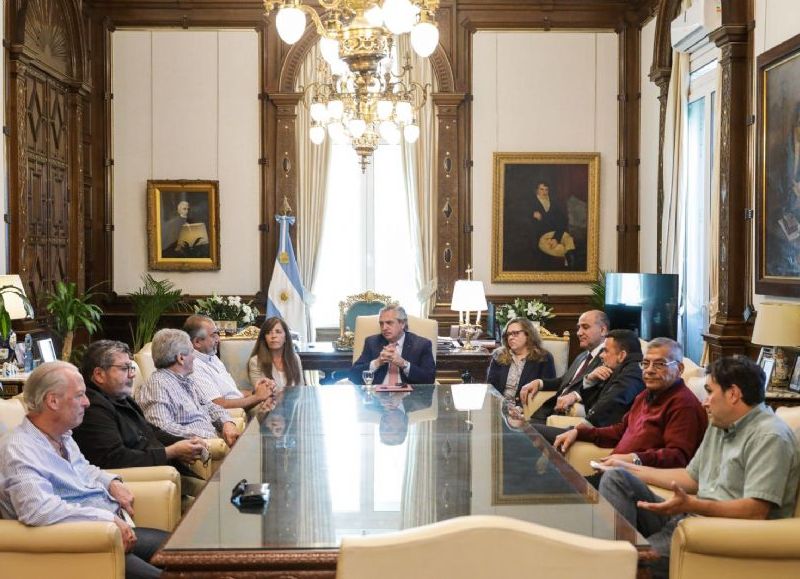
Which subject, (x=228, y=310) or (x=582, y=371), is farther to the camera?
(x=228, y=310)

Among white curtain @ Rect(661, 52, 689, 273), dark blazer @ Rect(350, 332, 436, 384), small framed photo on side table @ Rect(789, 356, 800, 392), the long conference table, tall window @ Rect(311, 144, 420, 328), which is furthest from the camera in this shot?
tall window @ Rect(311, 144, 420, 328)

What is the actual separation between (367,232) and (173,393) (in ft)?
21.0

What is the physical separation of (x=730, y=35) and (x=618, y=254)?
13.3 feet

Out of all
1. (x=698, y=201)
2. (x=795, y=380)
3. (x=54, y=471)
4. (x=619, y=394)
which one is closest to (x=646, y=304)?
(x=698, y=201)

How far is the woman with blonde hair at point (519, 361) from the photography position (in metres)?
7.58

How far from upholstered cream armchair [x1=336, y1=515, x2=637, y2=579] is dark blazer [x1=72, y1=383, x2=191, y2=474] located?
2.87 meters

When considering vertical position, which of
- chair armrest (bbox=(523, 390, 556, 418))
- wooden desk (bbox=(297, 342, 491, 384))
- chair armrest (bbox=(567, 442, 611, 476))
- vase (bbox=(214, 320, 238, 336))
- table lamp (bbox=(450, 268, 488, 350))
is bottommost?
chair armrest (bbox=(567, 442, 611, 476))

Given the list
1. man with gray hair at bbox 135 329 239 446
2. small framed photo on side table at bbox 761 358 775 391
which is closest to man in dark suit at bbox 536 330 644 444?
small framed photo on side table at bbox 761 358 775 391

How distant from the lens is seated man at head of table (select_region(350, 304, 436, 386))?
25.6ft

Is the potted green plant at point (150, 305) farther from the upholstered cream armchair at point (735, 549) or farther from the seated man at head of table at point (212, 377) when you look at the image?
the upholstered cream armchair at point (735, 549)

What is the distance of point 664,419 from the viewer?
17.0 ft

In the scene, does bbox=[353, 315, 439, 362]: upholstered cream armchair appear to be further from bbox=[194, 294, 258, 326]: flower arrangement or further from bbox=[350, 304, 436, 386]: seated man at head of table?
bbox=[194, 294, 258, 326]: flower arrangement

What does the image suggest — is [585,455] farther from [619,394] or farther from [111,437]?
[111,437]

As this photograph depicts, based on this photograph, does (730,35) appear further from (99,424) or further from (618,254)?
(99,424)
